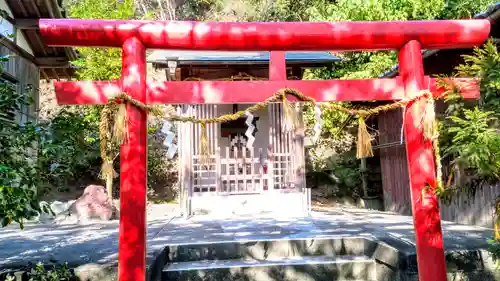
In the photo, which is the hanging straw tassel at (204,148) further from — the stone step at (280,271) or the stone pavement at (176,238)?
the stone step at (280,271)

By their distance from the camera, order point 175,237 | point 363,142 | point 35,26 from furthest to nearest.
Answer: point 35,26
point 175,237
point 363,142

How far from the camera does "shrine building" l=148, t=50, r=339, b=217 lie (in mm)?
8562

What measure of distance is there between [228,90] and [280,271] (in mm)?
2289

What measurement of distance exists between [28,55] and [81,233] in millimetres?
4922

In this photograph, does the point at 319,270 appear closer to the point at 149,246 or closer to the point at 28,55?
the point at 149,246

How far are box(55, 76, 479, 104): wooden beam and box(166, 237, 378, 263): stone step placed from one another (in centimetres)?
216

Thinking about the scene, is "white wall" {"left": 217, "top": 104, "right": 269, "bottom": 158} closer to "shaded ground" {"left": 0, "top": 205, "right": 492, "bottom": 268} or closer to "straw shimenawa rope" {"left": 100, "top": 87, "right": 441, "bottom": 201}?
"shaded ground" {"left": 0, "top": 205, "right": 492, "bottom": 268}

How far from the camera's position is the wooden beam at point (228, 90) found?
3.06 metres

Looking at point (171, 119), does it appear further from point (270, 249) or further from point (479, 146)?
point (270, 249)

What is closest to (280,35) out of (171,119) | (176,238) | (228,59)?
(171,119)

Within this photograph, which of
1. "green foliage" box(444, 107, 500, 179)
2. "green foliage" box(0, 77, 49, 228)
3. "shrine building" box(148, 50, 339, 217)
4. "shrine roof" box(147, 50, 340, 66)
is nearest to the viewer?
"green foliage" box(444, 107, 500, 179)

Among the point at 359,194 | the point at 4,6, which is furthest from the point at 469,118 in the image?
the point at 359,194

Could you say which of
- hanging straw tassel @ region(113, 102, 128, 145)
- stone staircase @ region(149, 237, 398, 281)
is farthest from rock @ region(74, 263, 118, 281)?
hanging straw tassel @ region(113, 102, 128, 145)

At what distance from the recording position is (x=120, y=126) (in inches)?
111
